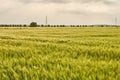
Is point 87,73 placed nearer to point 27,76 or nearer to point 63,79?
point 63,79

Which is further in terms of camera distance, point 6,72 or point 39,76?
point 6,72

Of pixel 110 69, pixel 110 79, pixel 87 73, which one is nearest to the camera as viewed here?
pixel 110 79

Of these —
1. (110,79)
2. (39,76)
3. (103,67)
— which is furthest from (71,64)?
(110,79)

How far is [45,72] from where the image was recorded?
5.09 metres

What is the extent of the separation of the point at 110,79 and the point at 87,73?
494 millimetres

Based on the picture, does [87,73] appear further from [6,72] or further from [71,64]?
[6,72]

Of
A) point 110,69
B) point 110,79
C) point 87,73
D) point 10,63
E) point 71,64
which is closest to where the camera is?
point 110,79

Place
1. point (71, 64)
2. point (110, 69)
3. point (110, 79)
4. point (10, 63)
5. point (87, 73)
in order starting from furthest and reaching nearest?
point (10, 63) < point (71, 64) < point (110, 69) < point (87, 73) < point (110, 79)

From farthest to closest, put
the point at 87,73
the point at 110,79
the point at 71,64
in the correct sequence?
the point at 71,64 → the point at 87,73 → the point at 110,79

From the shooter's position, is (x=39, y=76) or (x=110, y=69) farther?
(x=110, y=69)

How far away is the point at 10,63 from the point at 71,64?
124 centimetres

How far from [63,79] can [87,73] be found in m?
0.47

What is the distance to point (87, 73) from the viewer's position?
497cm

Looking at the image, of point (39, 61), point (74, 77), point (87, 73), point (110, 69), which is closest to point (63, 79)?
point (74, 77)
